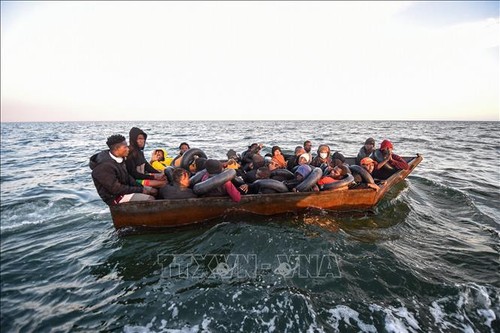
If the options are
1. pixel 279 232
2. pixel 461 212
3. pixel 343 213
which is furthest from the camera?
pixel 461 212

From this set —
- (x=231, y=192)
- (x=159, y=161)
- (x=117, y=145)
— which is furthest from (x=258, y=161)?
(x=117, y=145)

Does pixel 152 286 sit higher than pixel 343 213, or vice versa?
pixel 343 213

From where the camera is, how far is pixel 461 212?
9.37 meters

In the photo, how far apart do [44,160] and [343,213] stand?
23.1 m

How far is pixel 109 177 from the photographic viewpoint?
20.1 feet

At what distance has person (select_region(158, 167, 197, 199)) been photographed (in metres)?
6.92

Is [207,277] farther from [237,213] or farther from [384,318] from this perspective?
[384,318]

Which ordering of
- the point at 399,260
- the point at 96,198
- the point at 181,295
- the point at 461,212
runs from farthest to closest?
1. the point at 96,198
2. the point at 461,212
3. the point at 399,260
4. the point at 181,295

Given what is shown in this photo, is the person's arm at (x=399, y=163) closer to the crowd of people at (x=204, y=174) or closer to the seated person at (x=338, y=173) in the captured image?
the crowd of people at (x=204, y=174)

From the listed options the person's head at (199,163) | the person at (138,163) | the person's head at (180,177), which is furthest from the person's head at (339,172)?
the person at (138,163)

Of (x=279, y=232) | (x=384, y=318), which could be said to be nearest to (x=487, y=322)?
(x=384, y=318)

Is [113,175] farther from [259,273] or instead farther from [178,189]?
[259,273]

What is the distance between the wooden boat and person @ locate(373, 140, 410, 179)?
2.26 metres

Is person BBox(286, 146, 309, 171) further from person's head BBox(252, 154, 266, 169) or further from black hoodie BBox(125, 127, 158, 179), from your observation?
black hoodie BBox(125, 127, 158, 179)
